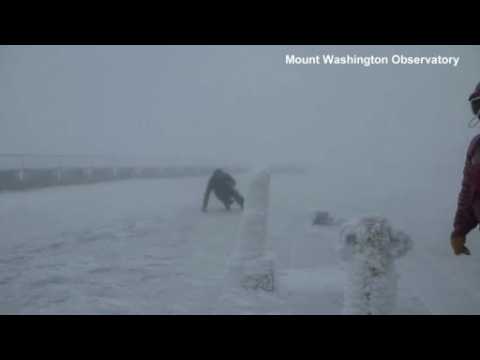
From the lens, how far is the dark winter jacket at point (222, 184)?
1151 cm

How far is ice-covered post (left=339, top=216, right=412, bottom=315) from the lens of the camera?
11.1ft

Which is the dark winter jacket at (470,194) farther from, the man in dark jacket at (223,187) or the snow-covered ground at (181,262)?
the man in dark jacket at (223,187)

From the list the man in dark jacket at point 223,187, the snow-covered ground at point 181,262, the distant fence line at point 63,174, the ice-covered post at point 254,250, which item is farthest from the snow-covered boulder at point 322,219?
the distant fence line at point 63,174

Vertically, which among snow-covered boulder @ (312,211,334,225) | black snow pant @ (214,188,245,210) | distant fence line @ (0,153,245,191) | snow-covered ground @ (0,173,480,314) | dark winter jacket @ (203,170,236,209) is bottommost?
snow-covered ground @ (0,173,480,314)

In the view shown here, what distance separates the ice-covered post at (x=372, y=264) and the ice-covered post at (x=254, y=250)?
188cm

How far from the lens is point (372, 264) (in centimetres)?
337

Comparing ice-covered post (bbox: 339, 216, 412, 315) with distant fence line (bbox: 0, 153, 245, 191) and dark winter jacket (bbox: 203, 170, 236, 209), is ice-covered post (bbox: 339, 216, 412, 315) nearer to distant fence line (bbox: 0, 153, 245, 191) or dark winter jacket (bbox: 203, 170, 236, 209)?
dark winter jacket (bbox: 203, 170, 236, 209)

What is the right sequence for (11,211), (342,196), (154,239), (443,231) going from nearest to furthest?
(154,239)
(443,231)
(11,211)
(342,196)

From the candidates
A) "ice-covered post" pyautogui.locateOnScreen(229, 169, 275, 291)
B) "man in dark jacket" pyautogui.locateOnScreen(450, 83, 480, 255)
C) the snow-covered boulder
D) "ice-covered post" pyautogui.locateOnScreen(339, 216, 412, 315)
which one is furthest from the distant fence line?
"man in dark jacket" pyautogui.locateOnScreen(450, 83, 480, 255)

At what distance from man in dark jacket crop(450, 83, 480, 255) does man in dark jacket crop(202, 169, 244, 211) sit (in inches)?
329
